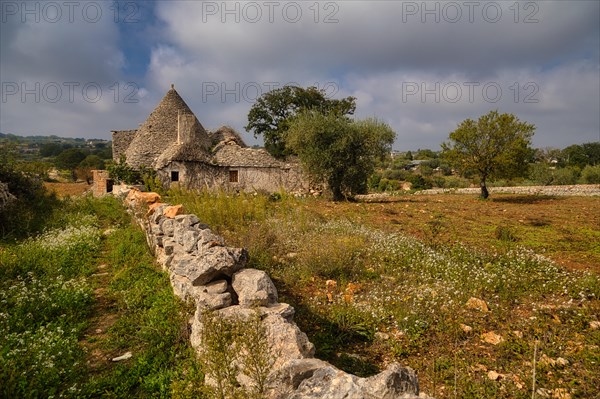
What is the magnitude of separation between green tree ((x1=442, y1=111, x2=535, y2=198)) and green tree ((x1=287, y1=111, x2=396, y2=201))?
563 cm

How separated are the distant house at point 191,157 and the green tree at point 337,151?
3.11m

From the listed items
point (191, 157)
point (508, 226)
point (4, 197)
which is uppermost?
point (191, 157)

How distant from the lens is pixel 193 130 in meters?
20.2

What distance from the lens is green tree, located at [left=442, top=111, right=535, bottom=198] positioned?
18.4m

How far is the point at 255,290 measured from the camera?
362 centimetres

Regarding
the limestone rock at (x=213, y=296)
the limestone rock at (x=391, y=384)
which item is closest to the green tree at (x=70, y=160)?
the limestone rock at (x=213, y=296)

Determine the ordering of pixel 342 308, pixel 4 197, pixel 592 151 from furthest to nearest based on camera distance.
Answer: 1. pixel 592 151
2. pixel 4 197
3. pixel 342 308

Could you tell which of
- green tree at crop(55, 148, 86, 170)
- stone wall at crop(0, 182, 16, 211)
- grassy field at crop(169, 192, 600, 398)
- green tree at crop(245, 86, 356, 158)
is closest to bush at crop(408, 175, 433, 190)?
green tree at crop(245, 86, 356, 158)

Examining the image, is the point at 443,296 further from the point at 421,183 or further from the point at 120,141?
the point at 421,183

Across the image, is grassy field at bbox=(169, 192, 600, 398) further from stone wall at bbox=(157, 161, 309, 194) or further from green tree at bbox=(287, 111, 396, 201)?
stone wall at bbox=(157, 161, 309, 194)

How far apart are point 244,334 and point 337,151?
14.7 meters

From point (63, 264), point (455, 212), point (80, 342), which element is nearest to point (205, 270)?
point (80, 342)

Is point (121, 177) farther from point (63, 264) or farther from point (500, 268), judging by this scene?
point (500, 268)

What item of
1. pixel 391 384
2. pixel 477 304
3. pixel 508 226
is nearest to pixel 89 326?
pixel 391 384
